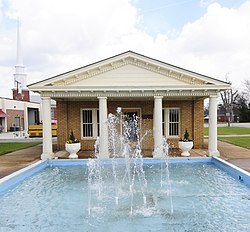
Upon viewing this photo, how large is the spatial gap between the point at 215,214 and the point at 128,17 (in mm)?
13848

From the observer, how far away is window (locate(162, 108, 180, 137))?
1750cm

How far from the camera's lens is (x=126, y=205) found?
7324 mm

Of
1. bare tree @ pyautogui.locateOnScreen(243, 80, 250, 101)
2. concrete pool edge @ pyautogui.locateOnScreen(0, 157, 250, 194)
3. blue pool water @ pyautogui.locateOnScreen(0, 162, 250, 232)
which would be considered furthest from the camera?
bare tree @ pyautogui.locateOnScreen(243, 80, 250, 101)

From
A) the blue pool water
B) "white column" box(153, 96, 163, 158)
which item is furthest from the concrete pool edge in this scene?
"white column" box(153, 96, 163, 158)

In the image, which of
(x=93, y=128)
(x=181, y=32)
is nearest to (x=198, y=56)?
(x=181, y=32)

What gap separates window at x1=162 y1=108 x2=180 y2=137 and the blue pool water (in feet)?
22.4

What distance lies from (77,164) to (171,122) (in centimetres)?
705

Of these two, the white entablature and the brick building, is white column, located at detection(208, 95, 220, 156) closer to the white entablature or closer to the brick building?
the brick building

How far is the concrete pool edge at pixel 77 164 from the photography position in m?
9.32

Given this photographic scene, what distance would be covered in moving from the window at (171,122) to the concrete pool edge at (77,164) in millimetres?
4347

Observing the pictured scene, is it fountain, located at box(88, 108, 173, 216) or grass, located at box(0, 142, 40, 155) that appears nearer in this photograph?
fountain, located at box(88, 108, 173, 216)

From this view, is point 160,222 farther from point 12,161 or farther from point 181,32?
point 181,32

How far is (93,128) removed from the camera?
17.4 m

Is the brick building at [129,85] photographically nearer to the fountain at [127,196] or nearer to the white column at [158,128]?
the white column at [158,128]
